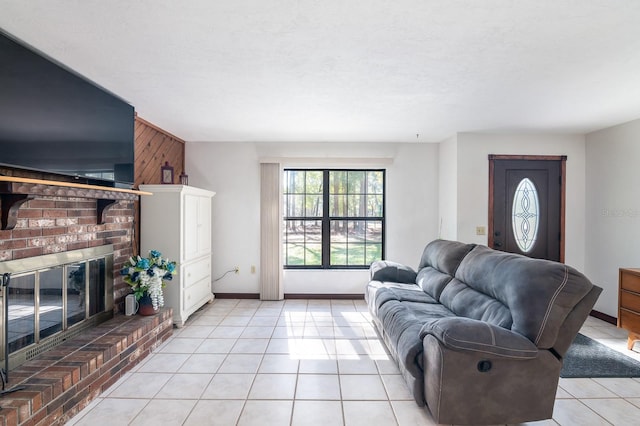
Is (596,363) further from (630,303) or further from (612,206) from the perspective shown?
(612,206)

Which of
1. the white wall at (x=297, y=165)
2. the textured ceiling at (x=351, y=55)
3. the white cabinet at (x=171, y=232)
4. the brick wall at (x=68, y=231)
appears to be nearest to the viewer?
the textured ceiling at (x=351, y=55)

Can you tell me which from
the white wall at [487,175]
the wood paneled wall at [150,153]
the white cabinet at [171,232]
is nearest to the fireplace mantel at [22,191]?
the white cabinet at [171,232]

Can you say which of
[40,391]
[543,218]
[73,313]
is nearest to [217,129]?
[73,313]

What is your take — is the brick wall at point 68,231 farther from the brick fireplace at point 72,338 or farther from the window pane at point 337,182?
the window pane at point 337,182

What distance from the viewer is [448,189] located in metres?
4.57

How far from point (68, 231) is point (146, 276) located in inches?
31.7

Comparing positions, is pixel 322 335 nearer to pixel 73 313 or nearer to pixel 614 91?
pixel 73 313

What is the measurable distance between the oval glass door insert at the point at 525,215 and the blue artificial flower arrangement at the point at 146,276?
4215 millimetres

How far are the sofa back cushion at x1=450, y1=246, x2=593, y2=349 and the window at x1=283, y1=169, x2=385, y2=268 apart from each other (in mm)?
2379

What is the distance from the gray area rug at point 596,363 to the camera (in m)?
2.68

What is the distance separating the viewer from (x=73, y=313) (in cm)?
265

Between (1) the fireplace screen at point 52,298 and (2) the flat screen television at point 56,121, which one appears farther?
(1) the fireplace screen at point 52,298

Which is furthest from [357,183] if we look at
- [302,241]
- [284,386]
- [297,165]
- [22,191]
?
[22,191]

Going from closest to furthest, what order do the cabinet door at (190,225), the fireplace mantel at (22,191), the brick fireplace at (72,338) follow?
the fireplace mantel at (22,191) < the brick fireplace at (72,338) < the cabinet door at (190,225)
